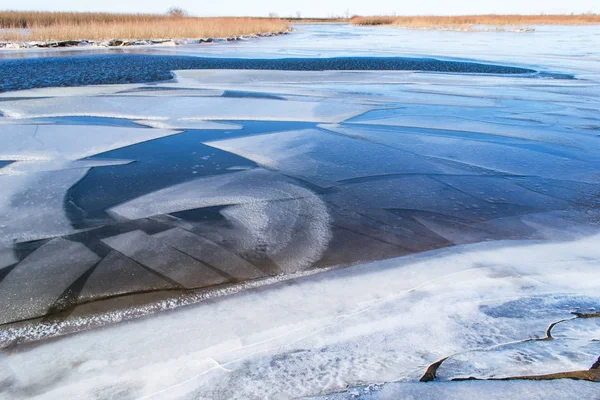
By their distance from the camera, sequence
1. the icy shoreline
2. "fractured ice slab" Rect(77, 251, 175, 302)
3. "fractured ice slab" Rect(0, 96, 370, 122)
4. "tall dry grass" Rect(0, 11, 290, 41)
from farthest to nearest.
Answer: "tall dry grass" Rect(0, 11, 290, 41)
the icy shoreline
"fractured ice slab" Rect(0, 96, 370, 122)
"fractured ice slab" Rect(77, 251, 175, 302)

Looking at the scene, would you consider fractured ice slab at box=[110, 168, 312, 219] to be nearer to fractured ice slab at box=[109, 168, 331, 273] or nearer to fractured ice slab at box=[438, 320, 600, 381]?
fractured ice slab at box=[109, 168, 331, 273]

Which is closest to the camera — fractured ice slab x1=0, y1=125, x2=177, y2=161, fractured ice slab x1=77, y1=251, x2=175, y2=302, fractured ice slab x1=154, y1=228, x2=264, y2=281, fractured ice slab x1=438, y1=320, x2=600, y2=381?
fractured ice slab x1=438, y1=320, x2=600, y2=381

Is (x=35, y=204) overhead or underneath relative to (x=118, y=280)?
overhead

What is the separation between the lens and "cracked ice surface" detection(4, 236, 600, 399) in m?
1.26

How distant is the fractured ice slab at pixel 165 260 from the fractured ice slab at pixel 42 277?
5.8 inches

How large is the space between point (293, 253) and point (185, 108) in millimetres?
3533

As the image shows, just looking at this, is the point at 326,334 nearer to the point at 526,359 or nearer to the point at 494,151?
the point at 526,359

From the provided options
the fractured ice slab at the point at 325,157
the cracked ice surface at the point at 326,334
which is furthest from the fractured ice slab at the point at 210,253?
the fractured ice slab at the point at 325,157

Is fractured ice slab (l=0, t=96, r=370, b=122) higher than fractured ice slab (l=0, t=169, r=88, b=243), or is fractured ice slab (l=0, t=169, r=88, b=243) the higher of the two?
fractured ice slab (l=0, t=96, r=370, b=122)

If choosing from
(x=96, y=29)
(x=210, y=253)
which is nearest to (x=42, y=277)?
(x=210, y=253)

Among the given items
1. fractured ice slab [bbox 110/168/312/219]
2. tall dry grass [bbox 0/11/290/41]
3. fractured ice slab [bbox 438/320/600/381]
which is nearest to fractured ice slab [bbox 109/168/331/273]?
fractured ice slab [bbox 110/168/312/219]

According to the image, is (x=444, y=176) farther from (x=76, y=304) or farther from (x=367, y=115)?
(x=76, y=304)

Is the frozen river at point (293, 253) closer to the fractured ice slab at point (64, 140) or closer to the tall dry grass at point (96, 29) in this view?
the fractured ice slab at point (64, 140)

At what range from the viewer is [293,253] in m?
2.04
